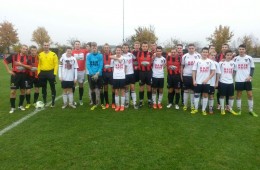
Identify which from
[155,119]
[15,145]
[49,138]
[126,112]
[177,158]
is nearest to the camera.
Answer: [177,158]

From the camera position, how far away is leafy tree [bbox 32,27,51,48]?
177ft

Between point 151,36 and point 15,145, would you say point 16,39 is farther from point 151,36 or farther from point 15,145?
point 15,145

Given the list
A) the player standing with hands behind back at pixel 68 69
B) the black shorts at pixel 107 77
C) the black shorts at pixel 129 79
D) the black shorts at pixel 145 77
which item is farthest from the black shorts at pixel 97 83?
the black shorts at pixel 145 77

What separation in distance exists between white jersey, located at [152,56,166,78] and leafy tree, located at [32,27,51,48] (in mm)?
49267

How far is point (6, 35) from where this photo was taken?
53031 mm

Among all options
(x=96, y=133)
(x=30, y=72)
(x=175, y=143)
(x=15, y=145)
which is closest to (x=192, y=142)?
(x=175, y=143)

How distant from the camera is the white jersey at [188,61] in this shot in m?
8.07

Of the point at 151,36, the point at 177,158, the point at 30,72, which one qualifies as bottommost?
the point at 177,158

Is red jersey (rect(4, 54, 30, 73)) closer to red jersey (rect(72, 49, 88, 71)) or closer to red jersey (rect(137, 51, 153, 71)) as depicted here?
red jersey (rect(72, 49, 88, 71))

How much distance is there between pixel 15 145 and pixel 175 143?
123 inches

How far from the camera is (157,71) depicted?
8266mm

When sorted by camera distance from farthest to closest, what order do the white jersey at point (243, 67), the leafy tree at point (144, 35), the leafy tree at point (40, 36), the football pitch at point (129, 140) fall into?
the leafy tree at point (40, 36) < the leafy tree at point (144, 35) < the white jersey at point (243, 67) < the football pitch at point (129, 140)

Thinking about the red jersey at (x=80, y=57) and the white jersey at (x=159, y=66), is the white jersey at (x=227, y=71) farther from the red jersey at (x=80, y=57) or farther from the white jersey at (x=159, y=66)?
the red jersey at (x=80, y=57)

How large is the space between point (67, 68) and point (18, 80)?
150 centimetres
